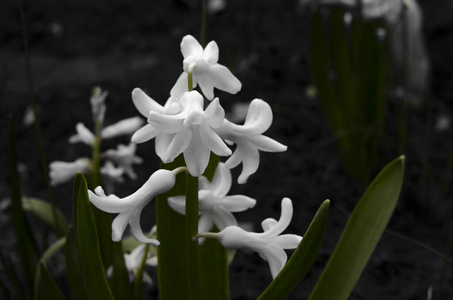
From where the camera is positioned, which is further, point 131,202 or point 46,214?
point 46,214

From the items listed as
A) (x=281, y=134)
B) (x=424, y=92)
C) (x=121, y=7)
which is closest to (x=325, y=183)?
(x=281, y=134)

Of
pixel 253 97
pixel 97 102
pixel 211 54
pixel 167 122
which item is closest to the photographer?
pixel 167 122

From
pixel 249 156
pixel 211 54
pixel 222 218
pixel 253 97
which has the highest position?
pixel 211 54

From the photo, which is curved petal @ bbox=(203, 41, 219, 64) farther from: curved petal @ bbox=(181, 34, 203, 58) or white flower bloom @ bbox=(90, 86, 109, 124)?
white flower bloom @ bbox=(90, 86, 109, 124)

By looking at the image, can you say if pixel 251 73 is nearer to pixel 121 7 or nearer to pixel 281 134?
pixel 281 134

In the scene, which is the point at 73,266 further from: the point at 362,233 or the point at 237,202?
the point at 362,233

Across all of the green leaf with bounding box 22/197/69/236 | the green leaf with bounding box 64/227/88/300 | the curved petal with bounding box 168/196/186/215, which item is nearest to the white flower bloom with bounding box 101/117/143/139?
the green leaf with bounding box 22/197/69/236

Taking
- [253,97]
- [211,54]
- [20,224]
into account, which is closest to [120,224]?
[211,54]
